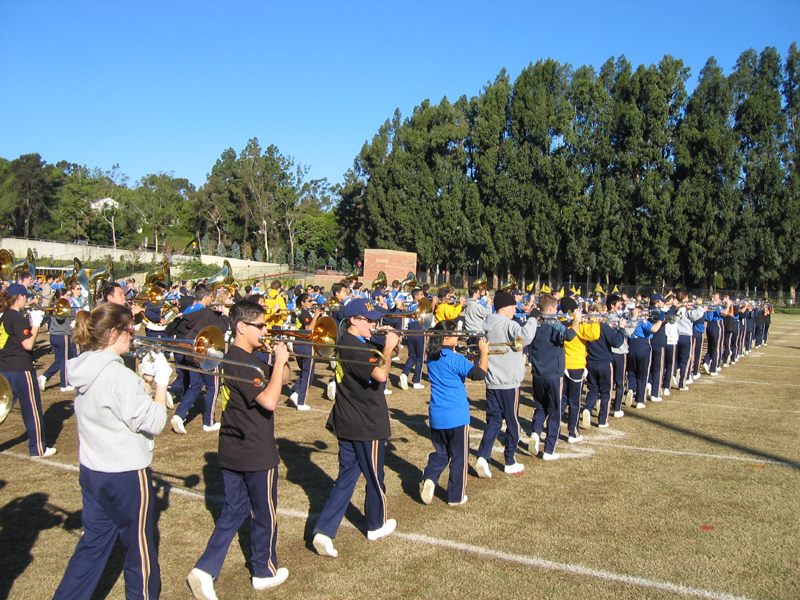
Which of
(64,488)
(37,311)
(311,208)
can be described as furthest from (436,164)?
(64,488)

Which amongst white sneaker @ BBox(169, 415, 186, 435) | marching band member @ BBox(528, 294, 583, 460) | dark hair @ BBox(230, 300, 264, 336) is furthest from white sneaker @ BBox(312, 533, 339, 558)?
white sneaker @ BBox(169, 415, 186, 435)

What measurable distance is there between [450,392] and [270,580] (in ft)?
7.55

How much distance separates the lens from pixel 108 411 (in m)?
3.33

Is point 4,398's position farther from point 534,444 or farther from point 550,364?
point 534,444

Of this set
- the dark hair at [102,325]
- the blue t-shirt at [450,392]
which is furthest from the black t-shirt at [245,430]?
the blue t-shirt at [450,392]

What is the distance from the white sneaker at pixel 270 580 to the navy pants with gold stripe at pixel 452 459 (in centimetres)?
Answer: 182

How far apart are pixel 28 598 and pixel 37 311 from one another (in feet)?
21.1

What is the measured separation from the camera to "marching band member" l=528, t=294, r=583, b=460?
6.87 metres

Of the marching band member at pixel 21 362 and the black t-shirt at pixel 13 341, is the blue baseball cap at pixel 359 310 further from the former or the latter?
the black t-shirt at pixel 13 341

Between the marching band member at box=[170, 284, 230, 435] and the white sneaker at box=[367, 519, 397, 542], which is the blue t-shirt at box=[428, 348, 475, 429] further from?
the marching band member at box=[170, 284, 230, 435]

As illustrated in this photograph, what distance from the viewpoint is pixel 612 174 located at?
133 feet

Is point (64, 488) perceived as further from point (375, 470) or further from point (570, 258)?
point (570, 258)

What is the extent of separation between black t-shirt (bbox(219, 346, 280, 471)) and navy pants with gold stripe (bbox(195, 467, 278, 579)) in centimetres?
8

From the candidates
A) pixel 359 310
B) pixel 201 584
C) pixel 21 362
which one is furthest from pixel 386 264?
pixel 201 584
